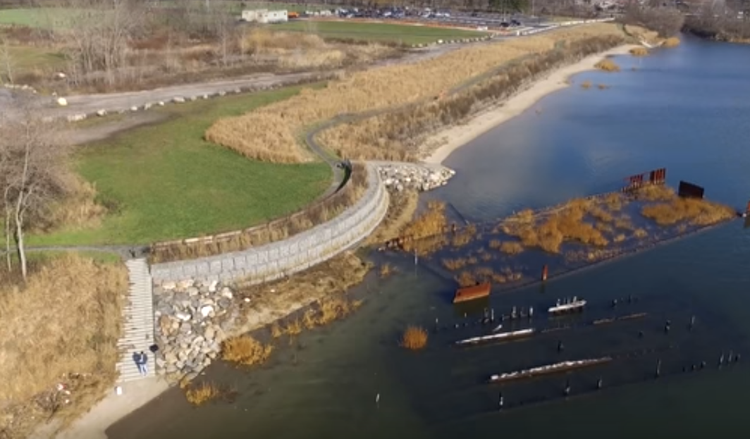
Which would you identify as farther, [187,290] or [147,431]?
[187,290]

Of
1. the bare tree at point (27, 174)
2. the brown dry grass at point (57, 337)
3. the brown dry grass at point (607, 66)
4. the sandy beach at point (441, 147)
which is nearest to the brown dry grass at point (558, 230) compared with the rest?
the sandy beach at point (441, 147)

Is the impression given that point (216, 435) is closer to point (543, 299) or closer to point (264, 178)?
point (543, 299)

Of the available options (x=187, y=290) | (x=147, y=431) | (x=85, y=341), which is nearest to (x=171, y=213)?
(x=187, y=290)

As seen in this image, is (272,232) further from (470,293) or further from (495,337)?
(495,337)

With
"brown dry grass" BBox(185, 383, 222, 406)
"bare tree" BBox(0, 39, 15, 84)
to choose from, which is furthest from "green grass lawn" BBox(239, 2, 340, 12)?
"brown dry grass" BBox(185, 383, 222, 406)

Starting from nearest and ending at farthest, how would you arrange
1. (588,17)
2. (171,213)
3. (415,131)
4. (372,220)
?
(171,213)
(372,220)
(415,131)
(588,17)

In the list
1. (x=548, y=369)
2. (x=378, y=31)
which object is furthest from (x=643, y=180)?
(x=378, y=31)

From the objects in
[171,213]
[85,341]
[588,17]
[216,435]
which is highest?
[588,17]
